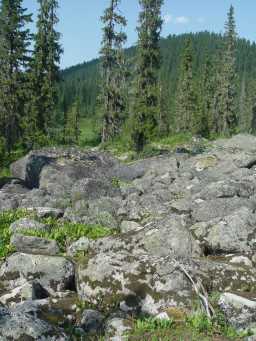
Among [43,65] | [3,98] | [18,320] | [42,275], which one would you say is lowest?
[42,275]

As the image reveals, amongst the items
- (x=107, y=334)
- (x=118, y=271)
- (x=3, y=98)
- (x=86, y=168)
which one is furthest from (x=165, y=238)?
(x=3, y=98)

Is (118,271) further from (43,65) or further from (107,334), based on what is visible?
(43,65)

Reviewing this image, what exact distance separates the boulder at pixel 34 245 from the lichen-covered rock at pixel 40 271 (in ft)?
4.91

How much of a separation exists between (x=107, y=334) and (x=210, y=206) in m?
7.83

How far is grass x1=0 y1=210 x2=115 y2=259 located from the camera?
12345 millimetres

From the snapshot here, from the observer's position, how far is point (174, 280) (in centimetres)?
795

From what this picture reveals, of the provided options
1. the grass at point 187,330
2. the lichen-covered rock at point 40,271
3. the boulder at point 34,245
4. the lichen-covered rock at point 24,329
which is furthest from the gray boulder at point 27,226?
the lichen-covered rock at point 24,329

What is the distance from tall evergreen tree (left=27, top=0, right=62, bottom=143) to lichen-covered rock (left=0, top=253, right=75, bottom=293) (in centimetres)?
3379

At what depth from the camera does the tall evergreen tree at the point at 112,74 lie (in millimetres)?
41875

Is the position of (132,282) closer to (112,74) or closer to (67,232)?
(67,232)

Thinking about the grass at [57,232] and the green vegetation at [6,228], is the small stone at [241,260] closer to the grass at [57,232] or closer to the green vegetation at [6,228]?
the grass at [57,232]

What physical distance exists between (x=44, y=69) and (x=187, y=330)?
133ft

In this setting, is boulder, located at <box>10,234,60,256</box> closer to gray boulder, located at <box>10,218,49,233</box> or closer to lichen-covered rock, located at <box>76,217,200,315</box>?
gray boulder, located at <box>10,218,49,233</box>

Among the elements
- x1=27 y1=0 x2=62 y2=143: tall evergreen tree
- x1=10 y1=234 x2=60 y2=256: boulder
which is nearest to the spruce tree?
x1=27 y1=0 x2=62 y2=143: tall evergreen tree
